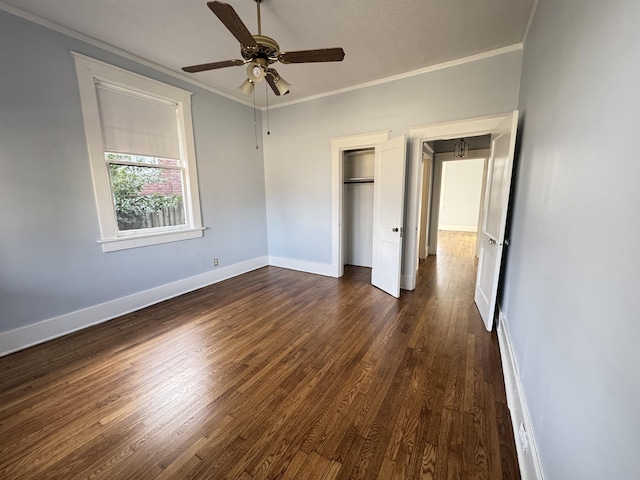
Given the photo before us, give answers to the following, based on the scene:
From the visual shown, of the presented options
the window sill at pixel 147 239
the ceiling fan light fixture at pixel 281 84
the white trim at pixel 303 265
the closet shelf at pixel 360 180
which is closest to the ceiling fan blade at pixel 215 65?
the ceiling fan light fixture at pixel 281 84

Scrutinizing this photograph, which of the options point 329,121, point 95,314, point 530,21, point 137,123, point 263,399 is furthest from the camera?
point 329,121

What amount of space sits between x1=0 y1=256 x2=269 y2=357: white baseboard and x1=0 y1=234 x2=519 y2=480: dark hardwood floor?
0.13 meters

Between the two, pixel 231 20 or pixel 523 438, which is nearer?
pixel 523 438

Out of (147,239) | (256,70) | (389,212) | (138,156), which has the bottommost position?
(147,239)

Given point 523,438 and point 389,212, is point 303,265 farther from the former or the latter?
point 523,438

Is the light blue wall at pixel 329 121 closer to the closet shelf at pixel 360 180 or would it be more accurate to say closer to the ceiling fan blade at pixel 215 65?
the closet shelf at pixel 360 180

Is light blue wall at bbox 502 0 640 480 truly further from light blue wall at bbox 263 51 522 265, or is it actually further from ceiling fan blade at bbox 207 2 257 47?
ceiling fan blade at bbox 207 2 257 47

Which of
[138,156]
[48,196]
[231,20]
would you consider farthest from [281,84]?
[48,196]

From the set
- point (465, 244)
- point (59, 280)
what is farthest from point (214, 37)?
point (465, 244)

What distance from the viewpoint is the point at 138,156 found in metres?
3.14

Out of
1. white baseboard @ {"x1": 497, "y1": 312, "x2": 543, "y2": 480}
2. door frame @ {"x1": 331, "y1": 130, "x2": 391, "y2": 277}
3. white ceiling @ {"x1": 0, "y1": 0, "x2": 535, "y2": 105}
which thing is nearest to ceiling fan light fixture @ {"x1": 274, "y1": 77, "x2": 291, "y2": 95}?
white ceiling @ {"x1": 0, "y1": 0, "x2": 535, "y2": 105}

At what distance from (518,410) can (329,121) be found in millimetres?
3969

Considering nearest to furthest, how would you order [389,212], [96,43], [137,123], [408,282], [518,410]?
[518,410]
[96,43]
[137,123]
[389,212]
[408,282]

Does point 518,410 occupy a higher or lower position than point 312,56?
lower
